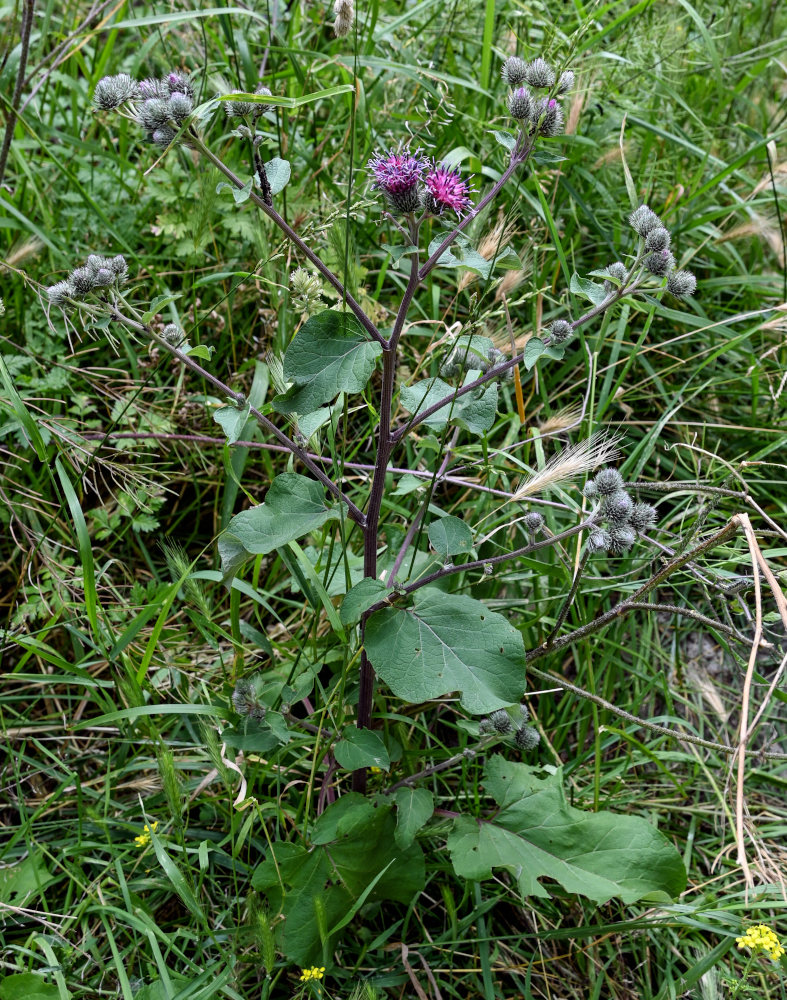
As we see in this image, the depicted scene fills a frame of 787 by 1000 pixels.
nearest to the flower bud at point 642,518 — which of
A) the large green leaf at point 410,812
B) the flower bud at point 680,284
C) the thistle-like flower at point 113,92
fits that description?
the flower bud at point 680,284

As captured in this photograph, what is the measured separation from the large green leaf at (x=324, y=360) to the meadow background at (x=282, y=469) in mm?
150

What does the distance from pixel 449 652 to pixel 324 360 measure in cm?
62

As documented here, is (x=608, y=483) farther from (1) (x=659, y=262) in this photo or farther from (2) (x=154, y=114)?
(2) (x=154, y=114)

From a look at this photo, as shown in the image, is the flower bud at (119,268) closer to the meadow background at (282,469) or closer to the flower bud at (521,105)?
the meadow background at (282,469)

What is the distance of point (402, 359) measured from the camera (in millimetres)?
2896

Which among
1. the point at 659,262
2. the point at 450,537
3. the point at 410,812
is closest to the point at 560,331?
the point at 659,262

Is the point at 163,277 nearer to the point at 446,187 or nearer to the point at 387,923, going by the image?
the point at 446,187

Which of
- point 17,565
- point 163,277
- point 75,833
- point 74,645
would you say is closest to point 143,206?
point 163,277

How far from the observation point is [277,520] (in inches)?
67.4

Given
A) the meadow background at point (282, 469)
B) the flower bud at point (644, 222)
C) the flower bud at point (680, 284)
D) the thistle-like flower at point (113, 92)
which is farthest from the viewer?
the meadow background at point (282, 469)

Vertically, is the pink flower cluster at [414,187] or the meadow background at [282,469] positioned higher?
the pink flower cluster at [414,187]

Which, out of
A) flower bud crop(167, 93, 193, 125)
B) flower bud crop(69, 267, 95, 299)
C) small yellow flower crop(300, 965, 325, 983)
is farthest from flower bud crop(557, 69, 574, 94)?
small yellow flower crop(300, 965, 325, 983)

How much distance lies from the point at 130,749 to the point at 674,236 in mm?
2439

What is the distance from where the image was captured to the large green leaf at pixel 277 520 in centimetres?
166
